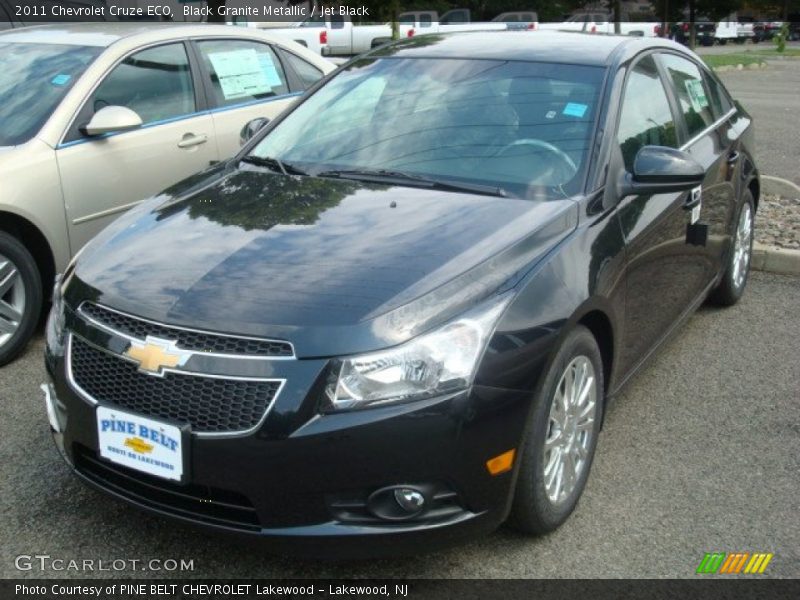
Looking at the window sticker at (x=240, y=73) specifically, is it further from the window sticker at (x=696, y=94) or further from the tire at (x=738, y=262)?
the tire at (x=738, y=262)

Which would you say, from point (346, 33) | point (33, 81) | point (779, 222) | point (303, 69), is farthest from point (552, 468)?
point (346, 33)

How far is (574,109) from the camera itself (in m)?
3.75

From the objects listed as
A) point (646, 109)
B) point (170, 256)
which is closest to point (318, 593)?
point (170, 256)

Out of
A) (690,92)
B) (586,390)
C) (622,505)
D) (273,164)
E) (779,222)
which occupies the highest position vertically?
(690,92)

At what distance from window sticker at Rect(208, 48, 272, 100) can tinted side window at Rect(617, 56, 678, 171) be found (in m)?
2.81

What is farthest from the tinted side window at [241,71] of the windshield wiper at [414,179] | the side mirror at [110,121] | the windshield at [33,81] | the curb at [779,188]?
the curb at [779,188]

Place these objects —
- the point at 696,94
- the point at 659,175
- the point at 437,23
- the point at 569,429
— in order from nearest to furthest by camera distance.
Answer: the point at 569,429, the point at 659,175, the point at 696,94, the point at 437,23

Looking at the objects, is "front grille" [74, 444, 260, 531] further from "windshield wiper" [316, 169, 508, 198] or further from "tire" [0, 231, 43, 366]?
"tire" [0, 231, 43, 366]

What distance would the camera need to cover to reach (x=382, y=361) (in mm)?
2604

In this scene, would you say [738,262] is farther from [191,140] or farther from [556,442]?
[191,140]

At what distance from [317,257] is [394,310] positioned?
1.40ft

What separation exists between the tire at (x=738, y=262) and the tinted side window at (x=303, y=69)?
9.73 feet

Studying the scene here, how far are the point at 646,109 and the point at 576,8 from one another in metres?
64.6

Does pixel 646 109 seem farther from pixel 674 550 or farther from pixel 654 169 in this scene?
pixel 674 550
